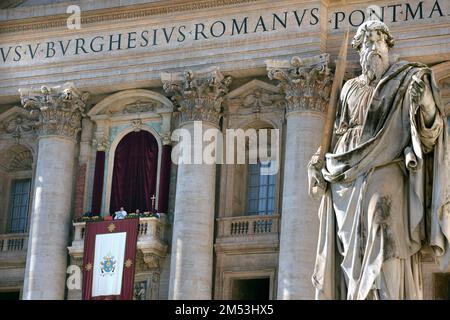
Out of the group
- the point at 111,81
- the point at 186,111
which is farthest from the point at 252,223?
the point at 111,81

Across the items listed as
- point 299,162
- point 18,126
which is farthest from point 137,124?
point 299,162

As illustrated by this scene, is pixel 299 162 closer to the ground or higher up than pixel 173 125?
closer to the ground

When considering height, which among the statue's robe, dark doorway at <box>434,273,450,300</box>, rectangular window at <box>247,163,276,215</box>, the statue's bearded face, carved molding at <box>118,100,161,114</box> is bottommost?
the statue's robe

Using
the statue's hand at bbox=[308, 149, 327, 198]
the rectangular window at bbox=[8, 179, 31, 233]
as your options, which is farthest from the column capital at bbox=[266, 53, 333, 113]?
the statue's hand at bbox=[308, 149, 327, 198]

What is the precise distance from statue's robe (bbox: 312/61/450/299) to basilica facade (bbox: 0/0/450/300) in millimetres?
18491

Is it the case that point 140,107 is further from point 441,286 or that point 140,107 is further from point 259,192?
point 441,286

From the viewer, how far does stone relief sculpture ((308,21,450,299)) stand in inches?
452

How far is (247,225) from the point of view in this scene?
3338 cm

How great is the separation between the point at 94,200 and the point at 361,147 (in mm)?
23602

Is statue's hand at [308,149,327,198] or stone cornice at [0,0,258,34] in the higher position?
stone cornice at [0,0,258,34]

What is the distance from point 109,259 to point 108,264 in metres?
0.13

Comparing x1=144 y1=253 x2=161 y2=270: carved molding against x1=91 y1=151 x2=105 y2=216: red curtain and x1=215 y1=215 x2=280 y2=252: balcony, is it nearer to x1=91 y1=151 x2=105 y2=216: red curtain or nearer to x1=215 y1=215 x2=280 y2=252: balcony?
x1=215 y1=215 x2=280 y2=252: balcony

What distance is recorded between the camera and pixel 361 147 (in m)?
11.8

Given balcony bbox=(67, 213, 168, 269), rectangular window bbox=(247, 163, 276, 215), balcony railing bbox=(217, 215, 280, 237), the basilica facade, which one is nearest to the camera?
the basilica facade
